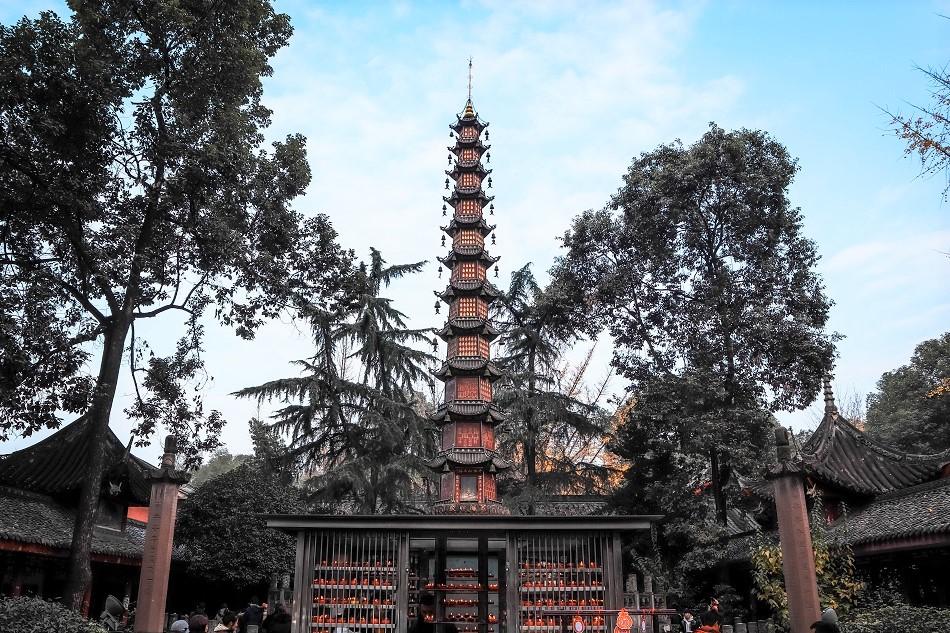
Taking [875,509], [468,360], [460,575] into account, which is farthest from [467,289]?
[875,509]

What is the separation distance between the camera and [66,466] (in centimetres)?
2069

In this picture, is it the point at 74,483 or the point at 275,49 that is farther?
the point at 74,483

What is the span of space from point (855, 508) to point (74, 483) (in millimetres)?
20363

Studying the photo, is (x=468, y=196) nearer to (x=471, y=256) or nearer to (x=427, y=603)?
(x=471, y=256)

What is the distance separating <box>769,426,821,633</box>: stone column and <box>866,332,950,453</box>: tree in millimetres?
19621

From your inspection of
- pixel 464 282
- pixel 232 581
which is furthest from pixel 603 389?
pixel 232 581

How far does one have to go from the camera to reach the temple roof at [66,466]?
19.7m

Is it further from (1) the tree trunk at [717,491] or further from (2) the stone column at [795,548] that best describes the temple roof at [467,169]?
(2) the stone column at [795,548]

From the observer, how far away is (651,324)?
25.7m

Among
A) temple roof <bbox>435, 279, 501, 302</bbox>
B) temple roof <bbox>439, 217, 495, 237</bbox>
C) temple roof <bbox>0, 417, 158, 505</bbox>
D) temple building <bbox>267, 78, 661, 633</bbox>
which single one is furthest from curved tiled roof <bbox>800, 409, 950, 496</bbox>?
temple roof <bbox>0, 417, 158, 505</bbox>

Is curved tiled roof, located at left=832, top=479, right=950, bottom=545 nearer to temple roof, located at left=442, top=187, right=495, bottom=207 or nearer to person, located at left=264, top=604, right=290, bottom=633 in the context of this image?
person, located at left=264, top=604, right=290, bottom=633

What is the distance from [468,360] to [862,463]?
37.0 ft

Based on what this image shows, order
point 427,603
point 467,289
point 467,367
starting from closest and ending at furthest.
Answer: point 427,603, point 467,367, point 467,289

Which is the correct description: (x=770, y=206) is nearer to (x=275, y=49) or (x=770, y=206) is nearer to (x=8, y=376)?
(x=275, y=49)
